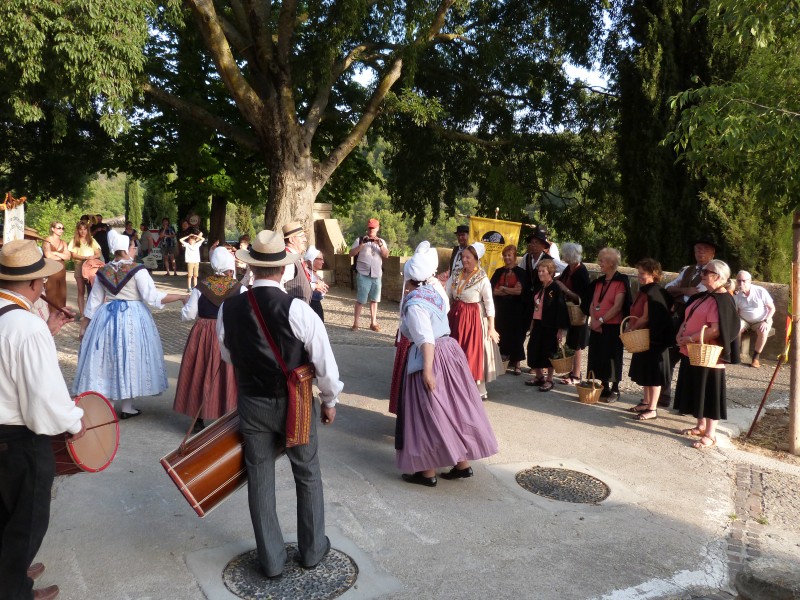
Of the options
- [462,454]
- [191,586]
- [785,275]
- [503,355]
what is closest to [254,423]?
[191,586]

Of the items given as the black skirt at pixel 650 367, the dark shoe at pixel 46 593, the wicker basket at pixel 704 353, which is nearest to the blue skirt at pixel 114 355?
the dark shoe at pixel 46 593

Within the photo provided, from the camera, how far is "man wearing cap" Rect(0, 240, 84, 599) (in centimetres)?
323

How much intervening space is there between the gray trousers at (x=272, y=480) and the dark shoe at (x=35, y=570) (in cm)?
117

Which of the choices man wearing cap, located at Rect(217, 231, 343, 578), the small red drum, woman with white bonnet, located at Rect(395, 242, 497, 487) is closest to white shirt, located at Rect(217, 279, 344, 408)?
man wearing cap, located at Rect(217, 231, 343, 578)

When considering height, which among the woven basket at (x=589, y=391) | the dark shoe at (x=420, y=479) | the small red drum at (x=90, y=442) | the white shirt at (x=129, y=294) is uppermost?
the white shirt at (x=129, y=294)

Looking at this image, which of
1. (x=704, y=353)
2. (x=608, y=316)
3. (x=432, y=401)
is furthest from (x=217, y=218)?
(x=432, y=401)

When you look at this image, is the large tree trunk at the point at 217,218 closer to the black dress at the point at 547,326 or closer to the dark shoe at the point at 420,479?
the black dress at the point at 547,326

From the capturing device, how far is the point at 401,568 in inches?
163

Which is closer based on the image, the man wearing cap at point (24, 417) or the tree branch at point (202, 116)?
the man wearing cap at point (24, 417)

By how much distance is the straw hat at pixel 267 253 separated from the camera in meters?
3.89

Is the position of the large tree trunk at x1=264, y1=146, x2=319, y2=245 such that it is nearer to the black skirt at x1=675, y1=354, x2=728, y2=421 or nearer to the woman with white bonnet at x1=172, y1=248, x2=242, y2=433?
the woman with white bonnet at x1=172, y1=248, x2=242, y2=433

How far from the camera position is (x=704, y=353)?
6.47m

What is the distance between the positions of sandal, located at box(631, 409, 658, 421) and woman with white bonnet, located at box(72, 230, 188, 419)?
15.8 ft

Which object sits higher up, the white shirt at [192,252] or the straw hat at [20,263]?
the straw hat at [20,263]
